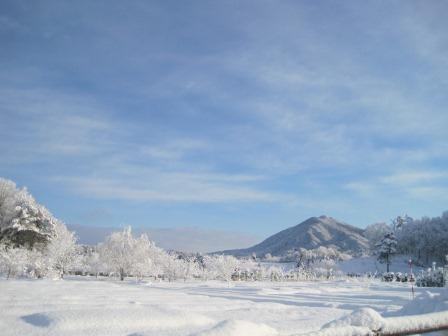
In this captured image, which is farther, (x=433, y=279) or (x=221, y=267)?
(x=221, y=267)

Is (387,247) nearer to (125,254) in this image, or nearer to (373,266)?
(373,266)

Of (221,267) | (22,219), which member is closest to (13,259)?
(22,219)

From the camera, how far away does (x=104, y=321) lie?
32.2 feet

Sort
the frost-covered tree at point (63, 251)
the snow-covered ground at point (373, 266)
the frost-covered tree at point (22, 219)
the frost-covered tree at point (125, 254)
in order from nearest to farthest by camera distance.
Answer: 1. the frost-covered tree at point (22, 219)
2. the frost-covered tree at point (63, 251)
3. the frost-covered tree at point (125, 254)
4. the snow-covered ground at point (373, 266)

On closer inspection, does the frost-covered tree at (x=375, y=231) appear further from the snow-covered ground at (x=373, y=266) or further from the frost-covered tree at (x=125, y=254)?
the frost-covered tree at (x=125, y=254)

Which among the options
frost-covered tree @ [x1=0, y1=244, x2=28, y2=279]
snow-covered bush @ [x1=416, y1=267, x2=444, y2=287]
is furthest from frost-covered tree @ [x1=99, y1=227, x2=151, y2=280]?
snow-covered bush @ [x1=416, y1=267, x2=444, y2=287]

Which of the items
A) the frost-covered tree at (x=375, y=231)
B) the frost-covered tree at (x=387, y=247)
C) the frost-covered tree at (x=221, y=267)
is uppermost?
the frost-covered tree at (x=375, y=231)

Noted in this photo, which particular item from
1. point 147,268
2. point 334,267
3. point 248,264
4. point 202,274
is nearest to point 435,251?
point 334,267

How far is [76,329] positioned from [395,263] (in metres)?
86.7

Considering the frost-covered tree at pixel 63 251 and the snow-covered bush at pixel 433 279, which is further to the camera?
the frost-covered tree at pixel 63 251

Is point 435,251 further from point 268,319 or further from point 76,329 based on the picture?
point 76,329

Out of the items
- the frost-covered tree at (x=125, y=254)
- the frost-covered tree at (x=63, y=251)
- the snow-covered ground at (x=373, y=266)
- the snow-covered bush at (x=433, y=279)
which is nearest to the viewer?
the snow-covered bush at (x=433, y=279)

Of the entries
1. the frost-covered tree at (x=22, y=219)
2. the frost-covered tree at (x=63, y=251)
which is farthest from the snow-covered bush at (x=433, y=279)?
the frost-covered tree at (x=63, y=251)

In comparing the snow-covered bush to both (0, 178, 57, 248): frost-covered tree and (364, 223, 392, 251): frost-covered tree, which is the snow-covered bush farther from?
(364, 223, 392, 251): frost-covered tree
